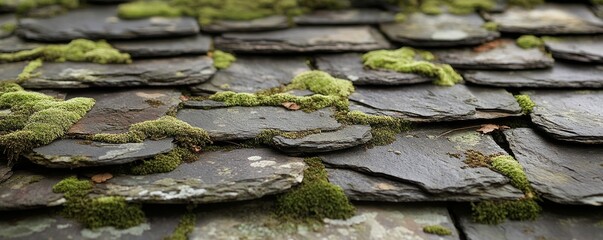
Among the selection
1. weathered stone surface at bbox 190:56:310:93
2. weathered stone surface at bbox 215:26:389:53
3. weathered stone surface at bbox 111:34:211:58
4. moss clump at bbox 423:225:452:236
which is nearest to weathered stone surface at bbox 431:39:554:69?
weathered stone surface at bbox 215:26:389:53

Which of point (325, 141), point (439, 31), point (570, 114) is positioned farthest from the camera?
point (439, 31)

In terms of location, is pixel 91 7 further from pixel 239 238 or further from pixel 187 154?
pixel 239 238

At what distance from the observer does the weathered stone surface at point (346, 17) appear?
3.31 m

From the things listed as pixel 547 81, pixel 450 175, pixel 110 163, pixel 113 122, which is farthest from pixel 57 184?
pixel 547 81

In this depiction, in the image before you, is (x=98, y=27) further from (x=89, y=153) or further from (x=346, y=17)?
(x=346, y=17)

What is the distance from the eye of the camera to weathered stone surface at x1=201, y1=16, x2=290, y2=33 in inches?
126

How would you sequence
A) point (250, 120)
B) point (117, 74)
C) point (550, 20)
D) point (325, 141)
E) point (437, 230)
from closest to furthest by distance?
point (437, 230), point (325, 141), point (250, 120), point (117, 74), point (550, 20)

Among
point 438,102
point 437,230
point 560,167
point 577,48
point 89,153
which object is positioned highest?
point 577,48

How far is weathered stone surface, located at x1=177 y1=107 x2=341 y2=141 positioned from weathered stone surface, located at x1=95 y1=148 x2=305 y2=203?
0.17 m

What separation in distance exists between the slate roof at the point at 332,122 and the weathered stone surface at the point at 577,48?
0.01 meters

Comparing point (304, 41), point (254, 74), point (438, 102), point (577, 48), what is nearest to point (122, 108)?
point (254, 74)

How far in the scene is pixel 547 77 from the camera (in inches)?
111

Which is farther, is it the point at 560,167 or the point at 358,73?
the point at 358,73

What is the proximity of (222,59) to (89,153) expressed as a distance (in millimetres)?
1139
